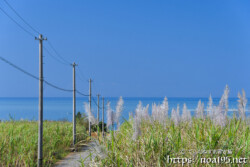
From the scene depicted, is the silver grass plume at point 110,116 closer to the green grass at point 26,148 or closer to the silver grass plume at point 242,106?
the green grass at point 26,148

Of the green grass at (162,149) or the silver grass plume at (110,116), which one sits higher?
the silver grass plume at (110,116)

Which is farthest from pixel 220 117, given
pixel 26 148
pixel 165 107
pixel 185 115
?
pixel 26 148

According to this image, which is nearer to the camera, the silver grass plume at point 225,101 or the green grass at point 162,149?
the green grass at point 162,149

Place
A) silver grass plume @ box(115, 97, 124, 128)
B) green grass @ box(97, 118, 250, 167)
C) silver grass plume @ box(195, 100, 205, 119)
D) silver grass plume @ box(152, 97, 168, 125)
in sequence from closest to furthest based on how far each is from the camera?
green grass @ box(97, 118, 250, 167)
silver grass plume @ box(115, 97, 124, 128)
silver grass plume @ box(152, 97, 168, 125)
silver grass plume @ box(195, 100, 205, 119)

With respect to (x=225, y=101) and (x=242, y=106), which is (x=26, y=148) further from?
(x=242, y=106)

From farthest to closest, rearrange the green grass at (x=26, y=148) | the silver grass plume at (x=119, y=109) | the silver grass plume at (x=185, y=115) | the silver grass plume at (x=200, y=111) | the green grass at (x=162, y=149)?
the green grass at (x=26, y=148) < the silver grass plume at (x=200, y=111) < the silver grass plume at (x=185, y=115) < the silver grass plume at (x=119, y=109) < the green grass at (x=162, y=149)

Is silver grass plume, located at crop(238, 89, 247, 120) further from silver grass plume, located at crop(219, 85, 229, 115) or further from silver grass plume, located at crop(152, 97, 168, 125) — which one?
silver grass plume, located at crop(152, 97, 168, 125)

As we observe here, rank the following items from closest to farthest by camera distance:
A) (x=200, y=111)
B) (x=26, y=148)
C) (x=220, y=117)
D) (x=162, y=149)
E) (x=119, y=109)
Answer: (x=162, y=149)
(x=119, y=109)
(x=220, y=117)
(x=200, y=111)
(x=26, y=148)

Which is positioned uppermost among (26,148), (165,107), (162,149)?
(165,107)

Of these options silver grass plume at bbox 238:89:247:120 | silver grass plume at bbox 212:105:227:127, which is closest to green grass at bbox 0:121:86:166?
silver grass plume at bbox 212:105:227:127

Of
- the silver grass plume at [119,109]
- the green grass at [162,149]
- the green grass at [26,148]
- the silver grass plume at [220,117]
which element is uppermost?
the silver grass plume at [119,109]

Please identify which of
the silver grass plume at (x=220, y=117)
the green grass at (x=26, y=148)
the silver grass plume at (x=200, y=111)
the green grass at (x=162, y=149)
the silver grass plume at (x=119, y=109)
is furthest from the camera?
the green grass at (x=26, y=148)

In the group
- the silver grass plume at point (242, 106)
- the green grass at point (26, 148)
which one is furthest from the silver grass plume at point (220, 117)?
the green grass at point (26, 148)

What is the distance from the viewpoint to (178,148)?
6.47 m
